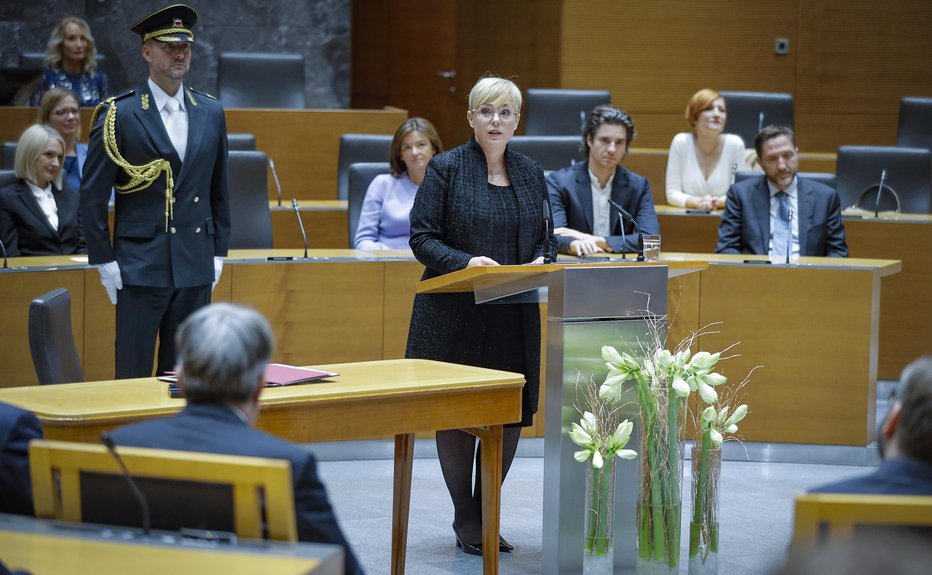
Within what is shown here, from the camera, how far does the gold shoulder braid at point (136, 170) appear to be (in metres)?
3.90

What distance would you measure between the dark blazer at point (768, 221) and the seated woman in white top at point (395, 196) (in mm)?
1302

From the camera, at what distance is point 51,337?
332 centimetres

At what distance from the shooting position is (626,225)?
17.1ft

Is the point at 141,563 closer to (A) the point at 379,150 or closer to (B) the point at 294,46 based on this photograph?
(A) the point at 379,150

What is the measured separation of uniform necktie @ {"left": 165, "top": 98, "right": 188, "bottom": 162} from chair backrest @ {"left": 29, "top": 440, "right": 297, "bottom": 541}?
207 cm

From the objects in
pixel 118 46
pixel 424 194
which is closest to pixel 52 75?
pixel 118 46

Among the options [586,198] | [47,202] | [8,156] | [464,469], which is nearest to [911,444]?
[464,469]

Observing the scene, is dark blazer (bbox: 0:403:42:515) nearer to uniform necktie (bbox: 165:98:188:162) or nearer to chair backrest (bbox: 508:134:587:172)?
uniform necktie (bbox: 165:98:188:162)

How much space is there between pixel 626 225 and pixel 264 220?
5.78ft

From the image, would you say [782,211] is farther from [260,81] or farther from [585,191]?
[260,81]

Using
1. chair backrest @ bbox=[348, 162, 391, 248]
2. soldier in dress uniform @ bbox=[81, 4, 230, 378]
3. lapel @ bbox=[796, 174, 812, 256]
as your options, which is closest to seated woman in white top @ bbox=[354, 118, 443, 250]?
chair backrest @ bbox=[348, 162, 391, 248]

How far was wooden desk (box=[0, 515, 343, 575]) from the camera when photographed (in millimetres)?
1763

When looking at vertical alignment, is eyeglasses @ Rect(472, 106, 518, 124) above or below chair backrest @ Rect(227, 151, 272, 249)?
above

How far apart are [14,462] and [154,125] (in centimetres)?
197
